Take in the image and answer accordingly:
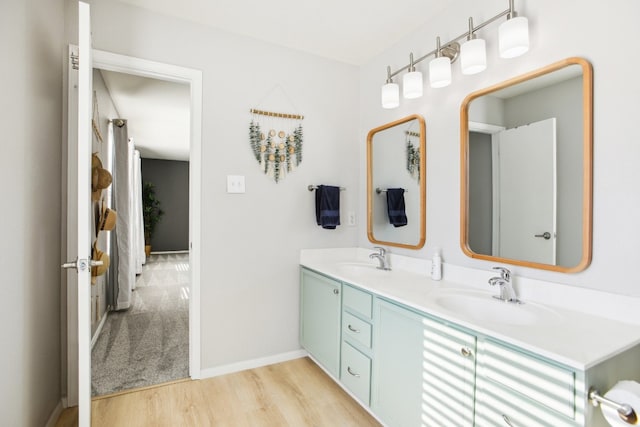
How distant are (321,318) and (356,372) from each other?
45 centimetres

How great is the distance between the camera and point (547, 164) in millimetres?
1491

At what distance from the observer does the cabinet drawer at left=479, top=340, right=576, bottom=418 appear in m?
0.95

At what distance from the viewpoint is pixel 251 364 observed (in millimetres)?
2383

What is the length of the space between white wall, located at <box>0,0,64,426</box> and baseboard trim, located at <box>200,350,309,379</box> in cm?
83

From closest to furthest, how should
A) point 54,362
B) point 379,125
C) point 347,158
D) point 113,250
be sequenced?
point 54,362 < point 379,125 < point 347,158 < point 113,250

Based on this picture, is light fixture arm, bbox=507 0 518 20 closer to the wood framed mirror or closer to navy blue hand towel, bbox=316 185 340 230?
the wood framed mirror

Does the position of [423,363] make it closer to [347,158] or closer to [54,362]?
[347,158]

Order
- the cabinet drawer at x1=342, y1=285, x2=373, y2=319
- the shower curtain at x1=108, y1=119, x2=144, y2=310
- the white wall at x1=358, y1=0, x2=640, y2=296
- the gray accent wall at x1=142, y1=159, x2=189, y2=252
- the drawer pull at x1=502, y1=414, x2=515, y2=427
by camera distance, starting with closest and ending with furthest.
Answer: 1. the drawer pull at x1=502, y1=414, x2=515, y2=427
2. the white wall at x1=358, y1=0, x2=640, y2=296
3. the cabinet drawer at x1=342, y1=285, x2=373, y2=319
4. the shower curtain at x1=108, y1=119, x2=144, y2=310
5. the gray accent wall at x1=142, y1=159, x2=189, y2=252

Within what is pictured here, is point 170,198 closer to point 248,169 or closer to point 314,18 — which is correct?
point 248,169

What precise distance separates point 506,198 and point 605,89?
575 millimetres

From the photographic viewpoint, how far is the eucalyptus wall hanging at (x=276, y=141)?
7.79 feet

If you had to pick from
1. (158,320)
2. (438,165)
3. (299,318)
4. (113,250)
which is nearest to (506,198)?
(438,165)

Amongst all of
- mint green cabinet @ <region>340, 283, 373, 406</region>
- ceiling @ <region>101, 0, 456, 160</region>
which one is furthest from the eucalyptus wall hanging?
mint green cabinet @ <region>340, 283, 373, 406</region>

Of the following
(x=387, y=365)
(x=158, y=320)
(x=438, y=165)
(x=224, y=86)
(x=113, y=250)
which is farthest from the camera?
(x=113, y=250)
